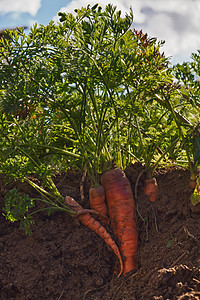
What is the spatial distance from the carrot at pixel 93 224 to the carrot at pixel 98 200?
8cm

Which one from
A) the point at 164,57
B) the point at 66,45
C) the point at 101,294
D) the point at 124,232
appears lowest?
the point at 101,294

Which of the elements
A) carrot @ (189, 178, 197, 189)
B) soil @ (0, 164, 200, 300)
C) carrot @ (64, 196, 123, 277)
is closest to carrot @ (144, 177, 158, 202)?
soil @ (0, 164, 200, 300)

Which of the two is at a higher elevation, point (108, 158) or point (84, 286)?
point (108, 158)

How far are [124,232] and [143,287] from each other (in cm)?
53

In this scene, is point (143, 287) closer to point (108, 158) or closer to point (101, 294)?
point (101, 294)

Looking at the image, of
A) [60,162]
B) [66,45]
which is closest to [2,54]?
[66,45]

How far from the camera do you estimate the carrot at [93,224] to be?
247 cm

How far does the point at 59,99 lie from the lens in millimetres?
2383

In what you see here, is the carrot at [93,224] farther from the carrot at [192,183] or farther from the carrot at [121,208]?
the carrot at [192,183]

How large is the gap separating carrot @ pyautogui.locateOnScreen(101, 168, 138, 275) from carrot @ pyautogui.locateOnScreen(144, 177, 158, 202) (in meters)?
0.13

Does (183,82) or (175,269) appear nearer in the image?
(175,269)

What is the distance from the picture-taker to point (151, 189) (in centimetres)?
260

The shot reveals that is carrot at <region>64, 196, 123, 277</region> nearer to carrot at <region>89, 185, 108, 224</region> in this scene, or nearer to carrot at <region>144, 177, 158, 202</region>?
carrot at <region>89, 185, 108, 224</region>

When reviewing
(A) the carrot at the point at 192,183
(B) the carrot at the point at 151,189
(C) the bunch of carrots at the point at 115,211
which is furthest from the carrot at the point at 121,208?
(A) the carrot at the point at 192,183
